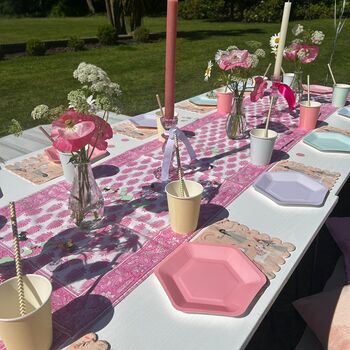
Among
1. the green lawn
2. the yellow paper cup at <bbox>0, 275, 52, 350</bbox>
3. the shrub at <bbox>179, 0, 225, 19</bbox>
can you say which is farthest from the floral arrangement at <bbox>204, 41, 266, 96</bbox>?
the shrub at <bbox>179, 0, 225, 19</bbox>

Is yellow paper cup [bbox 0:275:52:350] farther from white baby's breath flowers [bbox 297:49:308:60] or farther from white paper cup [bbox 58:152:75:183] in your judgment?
white baby's breath flowers [bbox 297:49:308:60]

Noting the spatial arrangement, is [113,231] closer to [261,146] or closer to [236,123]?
[261,146]

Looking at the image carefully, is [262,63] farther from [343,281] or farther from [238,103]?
[343,281]

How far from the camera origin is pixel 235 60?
1878mm

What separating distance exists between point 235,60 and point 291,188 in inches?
27.8

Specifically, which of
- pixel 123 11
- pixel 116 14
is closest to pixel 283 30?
pixel 123 11

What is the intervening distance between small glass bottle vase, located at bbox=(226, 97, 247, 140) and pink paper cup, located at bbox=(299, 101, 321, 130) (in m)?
0.40

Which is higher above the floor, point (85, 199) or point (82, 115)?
point (82, 115)

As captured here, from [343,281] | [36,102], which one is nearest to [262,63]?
[36,102]

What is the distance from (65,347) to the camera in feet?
2.87

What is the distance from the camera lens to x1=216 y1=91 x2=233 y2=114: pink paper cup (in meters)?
2.50

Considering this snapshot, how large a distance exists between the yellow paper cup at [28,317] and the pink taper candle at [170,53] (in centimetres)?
89

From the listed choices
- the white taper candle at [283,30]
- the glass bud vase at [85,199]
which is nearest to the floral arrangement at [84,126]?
the glass bud vase at [85,199]

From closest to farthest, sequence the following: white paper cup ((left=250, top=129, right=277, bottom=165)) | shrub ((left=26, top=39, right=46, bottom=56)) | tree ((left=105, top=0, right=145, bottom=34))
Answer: white paper cup ((left=250, top=129, right=277, bottom=165))
shrub ((left=26, top=39, right=46, bottom=56))
tree ((left=105, top=0, right=145, bottom=34))
